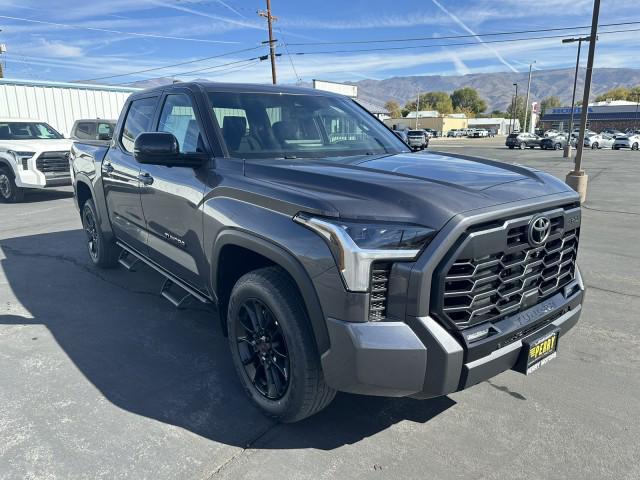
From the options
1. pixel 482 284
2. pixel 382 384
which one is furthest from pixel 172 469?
pixel 482 284

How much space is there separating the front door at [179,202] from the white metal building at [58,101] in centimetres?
1561

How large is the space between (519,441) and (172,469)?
1.85m

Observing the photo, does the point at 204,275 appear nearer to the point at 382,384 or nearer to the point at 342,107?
the point at 382,384

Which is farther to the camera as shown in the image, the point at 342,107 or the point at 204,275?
the point at 342,107

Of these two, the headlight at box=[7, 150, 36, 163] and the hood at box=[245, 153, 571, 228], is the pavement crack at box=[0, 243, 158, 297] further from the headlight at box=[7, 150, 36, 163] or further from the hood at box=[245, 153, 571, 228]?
the headlight at box=[7, 150, 36, 163]

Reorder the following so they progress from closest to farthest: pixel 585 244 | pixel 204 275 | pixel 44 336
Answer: pixel 204 275
pixel 44 336
pixel 585 244

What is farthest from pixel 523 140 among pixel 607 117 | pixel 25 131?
pixel 607 117

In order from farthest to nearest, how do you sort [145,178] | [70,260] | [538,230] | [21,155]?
[21,155], [70,260], [145,178], [538,230]

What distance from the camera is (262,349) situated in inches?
110

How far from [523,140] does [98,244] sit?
138ft

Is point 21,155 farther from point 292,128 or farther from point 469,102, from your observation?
point 469,102

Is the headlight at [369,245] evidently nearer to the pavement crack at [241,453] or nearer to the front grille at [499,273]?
the front grille at [499,273]

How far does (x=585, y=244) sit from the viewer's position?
714 centimetres

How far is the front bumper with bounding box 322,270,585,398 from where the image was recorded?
2.10 m
